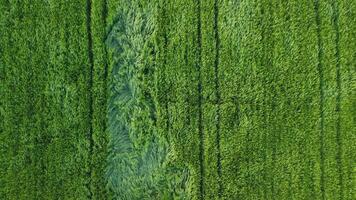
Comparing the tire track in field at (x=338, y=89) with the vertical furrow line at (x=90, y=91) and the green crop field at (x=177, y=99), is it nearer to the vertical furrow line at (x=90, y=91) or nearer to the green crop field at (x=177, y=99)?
the green crop field at (x=177, y=99)

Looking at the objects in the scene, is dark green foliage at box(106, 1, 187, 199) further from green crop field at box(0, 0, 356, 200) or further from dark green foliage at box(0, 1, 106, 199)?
dark green foliage at box(0, 1, 106, 199)

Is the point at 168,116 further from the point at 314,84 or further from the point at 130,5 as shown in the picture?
the point at 314,84

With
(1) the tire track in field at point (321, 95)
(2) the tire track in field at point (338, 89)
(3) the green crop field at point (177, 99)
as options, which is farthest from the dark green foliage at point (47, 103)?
(2) the tire track in field at point (338, 89)

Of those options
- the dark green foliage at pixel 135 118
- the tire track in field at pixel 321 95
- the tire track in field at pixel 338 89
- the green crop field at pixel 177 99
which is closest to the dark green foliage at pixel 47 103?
the green crop field at pixel 177 99

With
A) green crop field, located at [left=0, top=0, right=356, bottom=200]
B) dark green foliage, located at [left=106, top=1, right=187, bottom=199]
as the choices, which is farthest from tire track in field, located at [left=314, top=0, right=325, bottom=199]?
dark green foliage, located at [left=106, top=1, right=187, bottom=199]

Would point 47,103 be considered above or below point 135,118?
above

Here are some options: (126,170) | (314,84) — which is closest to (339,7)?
(314,84)

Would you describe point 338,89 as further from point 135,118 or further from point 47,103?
point 47,103

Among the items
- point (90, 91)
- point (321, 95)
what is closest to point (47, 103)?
point (90, 91)
